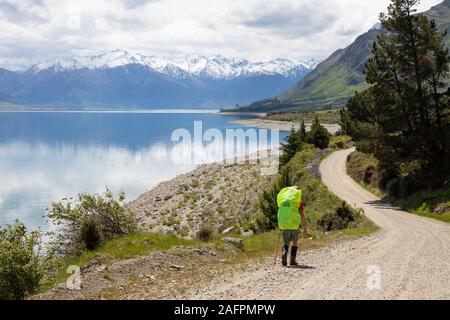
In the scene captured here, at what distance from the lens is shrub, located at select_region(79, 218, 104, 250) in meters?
19.5

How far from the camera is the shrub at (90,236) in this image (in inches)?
766

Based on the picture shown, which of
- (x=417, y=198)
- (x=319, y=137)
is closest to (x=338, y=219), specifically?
(x=417, y=198)

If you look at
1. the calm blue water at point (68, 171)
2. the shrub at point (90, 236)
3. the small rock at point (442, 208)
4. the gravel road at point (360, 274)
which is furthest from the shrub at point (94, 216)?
the calm blue water at point (68, 171)

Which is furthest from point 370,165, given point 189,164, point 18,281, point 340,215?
point 189,164

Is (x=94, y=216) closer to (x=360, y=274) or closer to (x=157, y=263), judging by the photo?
(x=157, y=263)

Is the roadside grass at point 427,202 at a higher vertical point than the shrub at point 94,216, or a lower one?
lower

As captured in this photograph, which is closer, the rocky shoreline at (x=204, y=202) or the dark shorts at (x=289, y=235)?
the dark shorts at (x=289, y=235)

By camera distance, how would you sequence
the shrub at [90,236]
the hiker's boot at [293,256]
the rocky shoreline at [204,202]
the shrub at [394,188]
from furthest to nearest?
the rocky shoreline at [204,202] → the shrub at [394,188] → the shrub at [90,236] → the hiker's boot at [293,256]

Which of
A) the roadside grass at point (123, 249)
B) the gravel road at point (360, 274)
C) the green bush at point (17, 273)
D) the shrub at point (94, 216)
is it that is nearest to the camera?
the gravel road at point (360, 274)

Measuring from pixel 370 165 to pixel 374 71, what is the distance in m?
14.2

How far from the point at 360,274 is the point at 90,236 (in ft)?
36.0

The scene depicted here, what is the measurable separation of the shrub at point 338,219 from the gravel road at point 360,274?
5.30m

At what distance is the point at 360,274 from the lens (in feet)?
46.1

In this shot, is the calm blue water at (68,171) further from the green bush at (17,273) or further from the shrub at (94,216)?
the green bush at (17,273)
